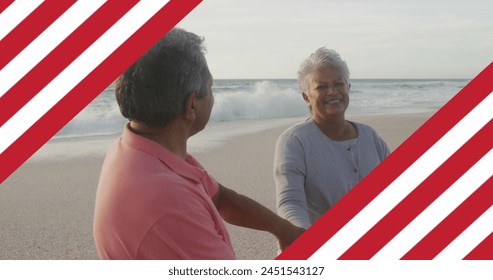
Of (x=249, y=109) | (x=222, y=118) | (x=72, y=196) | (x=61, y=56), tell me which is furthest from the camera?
(x=249, y=109)

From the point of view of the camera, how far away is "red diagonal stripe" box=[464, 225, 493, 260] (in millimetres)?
2041

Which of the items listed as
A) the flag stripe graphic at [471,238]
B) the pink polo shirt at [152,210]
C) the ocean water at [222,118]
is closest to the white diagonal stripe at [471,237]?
the flag stripe graphic at [471,238]

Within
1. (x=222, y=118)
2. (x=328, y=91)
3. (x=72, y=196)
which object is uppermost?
(x=328, y=91)

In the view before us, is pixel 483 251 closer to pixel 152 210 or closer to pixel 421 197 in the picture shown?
pixel 421 197

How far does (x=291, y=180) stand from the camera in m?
2.07

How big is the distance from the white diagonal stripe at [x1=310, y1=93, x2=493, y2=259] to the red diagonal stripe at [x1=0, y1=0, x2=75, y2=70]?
5.54 ft

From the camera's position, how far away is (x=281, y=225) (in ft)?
5.90

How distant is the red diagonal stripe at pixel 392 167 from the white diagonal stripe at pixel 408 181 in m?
0.02

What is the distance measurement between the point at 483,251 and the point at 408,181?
0.36 metres

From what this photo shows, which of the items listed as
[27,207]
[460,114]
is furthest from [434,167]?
[27,207]

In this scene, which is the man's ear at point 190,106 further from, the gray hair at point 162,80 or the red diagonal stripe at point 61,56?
the red diagonal stripe at point 61,56

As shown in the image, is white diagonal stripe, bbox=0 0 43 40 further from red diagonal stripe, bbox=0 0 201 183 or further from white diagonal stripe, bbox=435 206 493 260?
white diagonal stripe, bbox=435 206 493 260

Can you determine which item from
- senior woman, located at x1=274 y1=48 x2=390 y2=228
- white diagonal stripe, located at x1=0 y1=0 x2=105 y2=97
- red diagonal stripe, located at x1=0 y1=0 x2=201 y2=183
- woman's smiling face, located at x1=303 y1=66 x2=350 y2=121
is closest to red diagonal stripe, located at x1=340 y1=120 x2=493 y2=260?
senior woman, located at x1=274 y1=48 x2=390 y2=228
